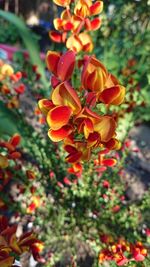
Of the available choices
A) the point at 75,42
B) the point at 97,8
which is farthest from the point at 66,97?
the point at 75,42

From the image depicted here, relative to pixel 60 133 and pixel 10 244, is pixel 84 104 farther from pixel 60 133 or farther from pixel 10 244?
pixel 10 244

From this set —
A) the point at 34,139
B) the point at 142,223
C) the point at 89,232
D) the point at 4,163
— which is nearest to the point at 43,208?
the point at 89,232

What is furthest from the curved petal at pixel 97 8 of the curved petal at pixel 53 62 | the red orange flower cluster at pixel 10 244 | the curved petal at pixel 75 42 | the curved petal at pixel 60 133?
the red orange flower cluster at pixel 10 244

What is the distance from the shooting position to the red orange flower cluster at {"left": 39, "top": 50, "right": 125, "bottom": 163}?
667mm

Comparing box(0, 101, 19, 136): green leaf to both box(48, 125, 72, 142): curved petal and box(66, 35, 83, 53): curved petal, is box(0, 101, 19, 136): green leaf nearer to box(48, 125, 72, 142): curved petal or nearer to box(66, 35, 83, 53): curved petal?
box(66, 35, 83, 53): curved petal

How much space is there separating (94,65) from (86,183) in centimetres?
79

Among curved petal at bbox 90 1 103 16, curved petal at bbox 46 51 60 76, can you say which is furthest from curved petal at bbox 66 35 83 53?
curved petal at bbox 46 51 60 76

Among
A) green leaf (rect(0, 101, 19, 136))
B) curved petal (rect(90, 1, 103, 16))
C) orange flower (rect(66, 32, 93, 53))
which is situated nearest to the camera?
curved petal (rect(90, 1, 103, 16))

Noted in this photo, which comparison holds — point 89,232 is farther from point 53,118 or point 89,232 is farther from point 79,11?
point 53,118

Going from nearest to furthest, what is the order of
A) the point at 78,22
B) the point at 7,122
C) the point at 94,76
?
the point at 94,76 < the point at 78,22 < the point at 7,122

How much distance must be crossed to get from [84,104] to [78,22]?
59 centimetres

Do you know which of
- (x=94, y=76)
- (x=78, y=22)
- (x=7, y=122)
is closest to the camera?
(x=94, y=76)

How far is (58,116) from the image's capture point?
67 cm

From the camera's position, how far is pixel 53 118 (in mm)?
665
